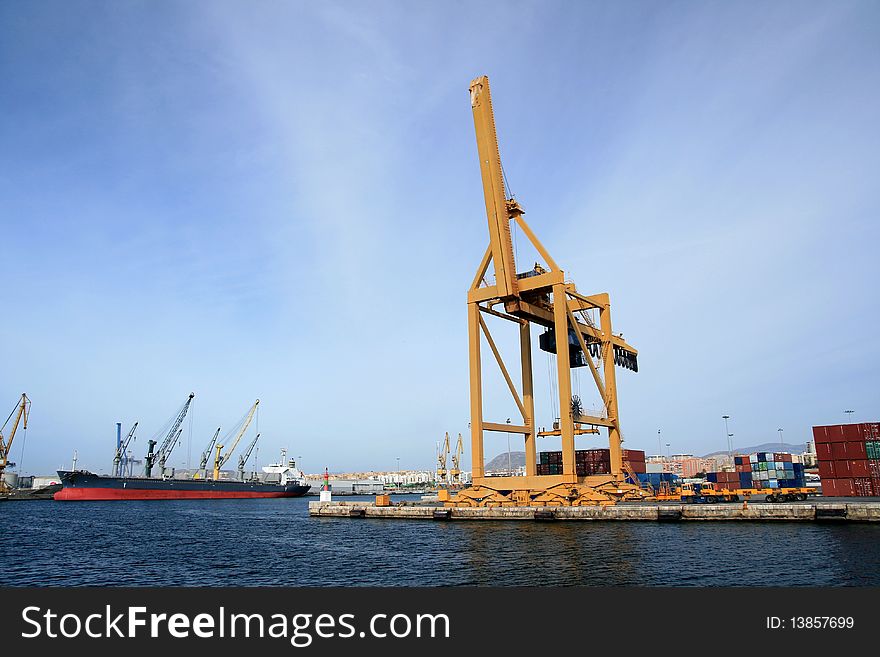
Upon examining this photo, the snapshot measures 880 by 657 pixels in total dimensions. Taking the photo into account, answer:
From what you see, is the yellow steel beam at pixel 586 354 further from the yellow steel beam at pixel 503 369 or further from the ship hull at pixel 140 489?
the ship hull at pixel 140 489

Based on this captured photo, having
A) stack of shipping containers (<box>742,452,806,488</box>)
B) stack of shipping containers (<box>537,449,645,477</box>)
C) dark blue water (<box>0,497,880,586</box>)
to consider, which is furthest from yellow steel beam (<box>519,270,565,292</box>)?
stack of shipping containers (<box>742,452,806,488</box>)

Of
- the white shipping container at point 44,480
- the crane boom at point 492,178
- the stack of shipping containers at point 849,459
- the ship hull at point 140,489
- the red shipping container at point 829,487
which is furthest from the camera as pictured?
the white shipping container at point 44,480

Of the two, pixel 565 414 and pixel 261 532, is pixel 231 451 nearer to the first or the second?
pixel 261 532

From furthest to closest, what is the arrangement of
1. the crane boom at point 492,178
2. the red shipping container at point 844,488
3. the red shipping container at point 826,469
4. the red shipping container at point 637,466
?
the red shipping container at point 637,466 → the red shipping container at point 826,469 → the red shipping container at point 844,488 → the crane boom at point 492,178

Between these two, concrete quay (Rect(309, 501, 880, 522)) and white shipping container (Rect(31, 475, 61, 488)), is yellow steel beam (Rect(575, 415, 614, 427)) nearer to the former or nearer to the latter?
concrete quay (Rect(309, 501, 880, 522))

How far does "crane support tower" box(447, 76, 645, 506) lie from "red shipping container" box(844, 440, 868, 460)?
14320mm

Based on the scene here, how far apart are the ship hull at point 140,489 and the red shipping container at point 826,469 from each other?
85.4 m

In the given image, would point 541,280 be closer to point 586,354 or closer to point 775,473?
point 586,354

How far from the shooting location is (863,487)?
41.0m

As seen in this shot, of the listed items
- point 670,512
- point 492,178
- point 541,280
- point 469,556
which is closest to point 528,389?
point 541,280

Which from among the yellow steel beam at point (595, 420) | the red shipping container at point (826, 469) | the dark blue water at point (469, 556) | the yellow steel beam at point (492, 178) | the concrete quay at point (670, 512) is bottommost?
the dark blue water at point (469, 556)

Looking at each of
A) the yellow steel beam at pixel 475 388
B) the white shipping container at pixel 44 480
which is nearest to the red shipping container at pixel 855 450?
the yellow steel beam at pixel 475 388

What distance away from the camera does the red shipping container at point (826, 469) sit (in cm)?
4247

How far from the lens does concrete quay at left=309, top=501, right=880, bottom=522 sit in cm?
3122
